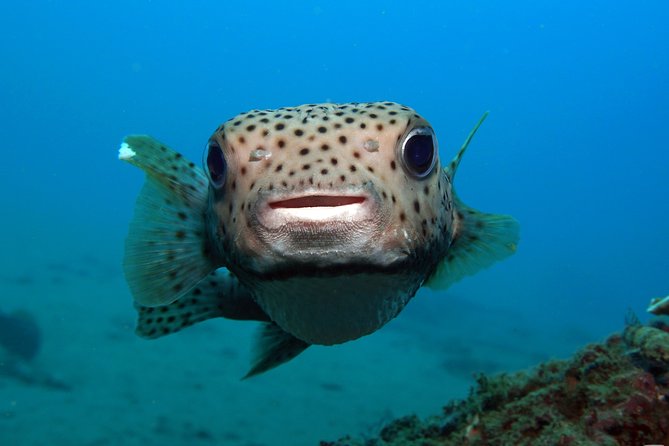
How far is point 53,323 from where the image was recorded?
19281mm

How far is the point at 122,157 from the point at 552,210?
388 ft

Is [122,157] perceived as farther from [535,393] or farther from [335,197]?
[535,393]

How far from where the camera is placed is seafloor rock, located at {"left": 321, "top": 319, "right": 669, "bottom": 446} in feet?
9.74

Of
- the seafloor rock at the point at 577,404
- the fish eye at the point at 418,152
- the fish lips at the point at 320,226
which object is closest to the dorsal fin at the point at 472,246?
the seafloor rock at the point at 577,404

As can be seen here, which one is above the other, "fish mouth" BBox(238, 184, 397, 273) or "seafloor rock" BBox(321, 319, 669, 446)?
"fish mouth" BBox(238, 184, 397, 273)

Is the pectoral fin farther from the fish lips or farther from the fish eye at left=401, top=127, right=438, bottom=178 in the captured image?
the fish eye at left=401, top=127, right=438, bottom=178

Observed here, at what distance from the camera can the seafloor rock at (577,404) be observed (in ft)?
9.74

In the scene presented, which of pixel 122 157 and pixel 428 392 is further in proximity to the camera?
pixel 428 392

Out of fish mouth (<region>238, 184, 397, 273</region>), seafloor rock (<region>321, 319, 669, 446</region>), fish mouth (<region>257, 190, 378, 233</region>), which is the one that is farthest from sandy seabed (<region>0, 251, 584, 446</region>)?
fish mouth (<region>257, 190, 378, 233</region>)

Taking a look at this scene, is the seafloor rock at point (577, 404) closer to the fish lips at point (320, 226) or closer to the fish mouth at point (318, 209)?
the fish lips at point (320, 226)

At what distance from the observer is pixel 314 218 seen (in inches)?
86.2

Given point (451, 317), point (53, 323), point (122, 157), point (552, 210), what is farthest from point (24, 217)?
point (552, 210)

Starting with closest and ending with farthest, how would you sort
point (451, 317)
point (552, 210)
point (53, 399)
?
point (53, 399), point (451, 317), point (552, 210)

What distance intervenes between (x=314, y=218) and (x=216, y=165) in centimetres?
90
